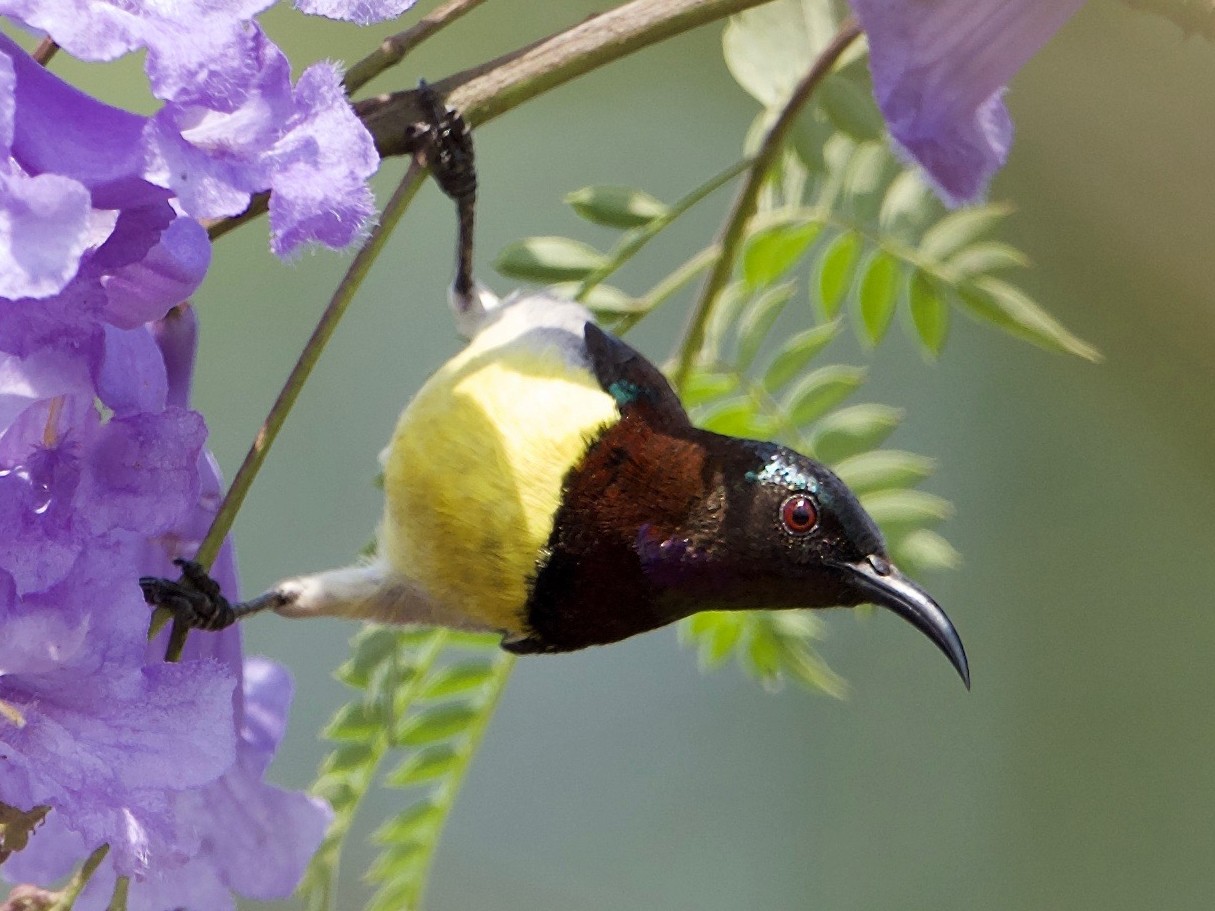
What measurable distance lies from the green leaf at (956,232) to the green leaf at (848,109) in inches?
3.1

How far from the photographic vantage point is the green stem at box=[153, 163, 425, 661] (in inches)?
21.2

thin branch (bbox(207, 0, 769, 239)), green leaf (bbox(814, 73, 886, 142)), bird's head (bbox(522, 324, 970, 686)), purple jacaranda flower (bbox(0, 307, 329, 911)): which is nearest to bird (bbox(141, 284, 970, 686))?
bird's head (bbox(522, 324, 970, 686))

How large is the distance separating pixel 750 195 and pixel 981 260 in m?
0.17

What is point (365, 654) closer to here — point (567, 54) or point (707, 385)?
point (707, 385)

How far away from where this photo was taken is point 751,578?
1.05 metres

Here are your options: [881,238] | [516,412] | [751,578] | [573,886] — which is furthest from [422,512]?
[573,886]

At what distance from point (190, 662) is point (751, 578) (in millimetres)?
587

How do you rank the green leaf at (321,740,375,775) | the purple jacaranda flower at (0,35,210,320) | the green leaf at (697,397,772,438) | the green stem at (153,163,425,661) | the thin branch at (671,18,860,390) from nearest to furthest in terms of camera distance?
the purple jacaranda flower at (0,35,210,320), the green stem at (153,163,425,661), the thin branch at (671,18,860,390), the green leaf at (321,740,375,775), the green leaf at (697,397,772,438)

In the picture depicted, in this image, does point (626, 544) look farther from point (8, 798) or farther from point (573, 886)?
point (573, 886)

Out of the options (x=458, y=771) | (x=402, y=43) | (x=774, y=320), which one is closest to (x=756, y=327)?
(x=774, y=320)

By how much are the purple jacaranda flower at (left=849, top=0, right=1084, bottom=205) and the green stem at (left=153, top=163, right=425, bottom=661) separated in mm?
186

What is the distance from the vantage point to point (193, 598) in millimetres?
644

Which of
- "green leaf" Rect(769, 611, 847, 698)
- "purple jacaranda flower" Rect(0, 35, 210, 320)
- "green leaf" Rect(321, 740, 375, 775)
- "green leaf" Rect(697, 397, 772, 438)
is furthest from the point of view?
"green leaf" Rect(697, 397, 772, 438)

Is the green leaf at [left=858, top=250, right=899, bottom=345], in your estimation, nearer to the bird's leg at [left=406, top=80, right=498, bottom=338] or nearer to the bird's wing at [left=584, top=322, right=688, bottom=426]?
the bird's wing at [left=584, top=322, right=688, bottom=426]
